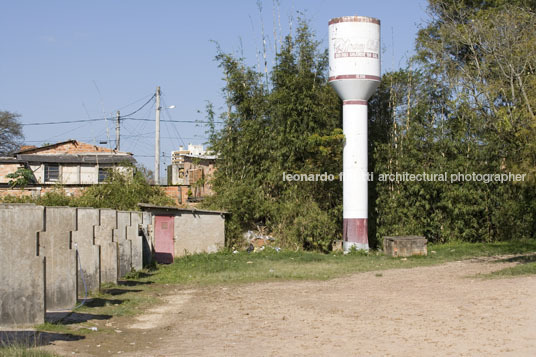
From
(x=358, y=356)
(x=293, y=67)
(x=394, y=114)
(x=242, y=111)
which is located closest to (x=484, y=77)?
(x=394, y=114)

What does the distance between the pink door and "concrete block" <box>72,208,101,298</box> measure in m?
10.8

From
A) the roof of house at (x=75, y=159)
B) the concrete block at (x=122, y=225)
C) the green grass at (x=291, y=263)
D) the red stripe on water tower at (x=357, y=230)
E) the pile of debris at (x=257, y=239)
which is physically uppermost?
the roof of house at (x=75, y=159)

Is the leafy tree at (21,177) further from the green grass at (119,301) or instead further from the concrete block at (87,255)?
the concrete block at (87,255)

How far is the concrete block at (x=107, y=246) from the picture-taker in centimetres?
1676

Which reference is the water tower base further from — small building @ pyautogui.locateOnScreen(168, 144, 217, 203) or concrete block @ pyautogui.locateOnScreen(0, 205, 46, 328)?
concrete block @ pyautogui.locateOnScreen(0, 205, 46, 328)

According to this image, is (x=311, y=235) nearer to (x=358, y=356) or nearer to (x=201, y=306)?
(x=201, y=306)

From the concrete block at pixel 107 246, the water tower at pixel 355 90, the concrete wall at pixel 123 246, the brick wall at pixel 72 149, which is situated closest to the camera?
the concrete block at pixel 107 246

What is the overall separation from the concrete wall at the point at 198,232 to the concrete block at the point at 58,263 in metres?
14.0

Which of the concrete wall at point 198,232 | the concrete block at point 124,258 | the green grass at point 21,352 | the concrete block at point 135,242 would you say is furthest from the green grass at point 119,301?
the concrete wall at point 198,232

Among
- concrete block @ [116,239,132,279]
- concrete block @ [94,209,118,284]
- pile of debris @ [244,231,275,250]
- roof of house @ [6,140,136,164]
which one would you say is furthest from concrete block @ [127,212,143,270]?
roof of house @ [6,140,136,164]

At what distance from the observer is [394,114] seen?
31859 mm

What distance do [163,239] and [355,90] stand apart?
9.94 m

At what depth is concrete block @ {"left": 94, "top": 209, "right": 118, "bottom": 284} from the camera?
16.8 metres

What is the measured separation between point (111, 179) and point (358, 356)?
22797 mm
